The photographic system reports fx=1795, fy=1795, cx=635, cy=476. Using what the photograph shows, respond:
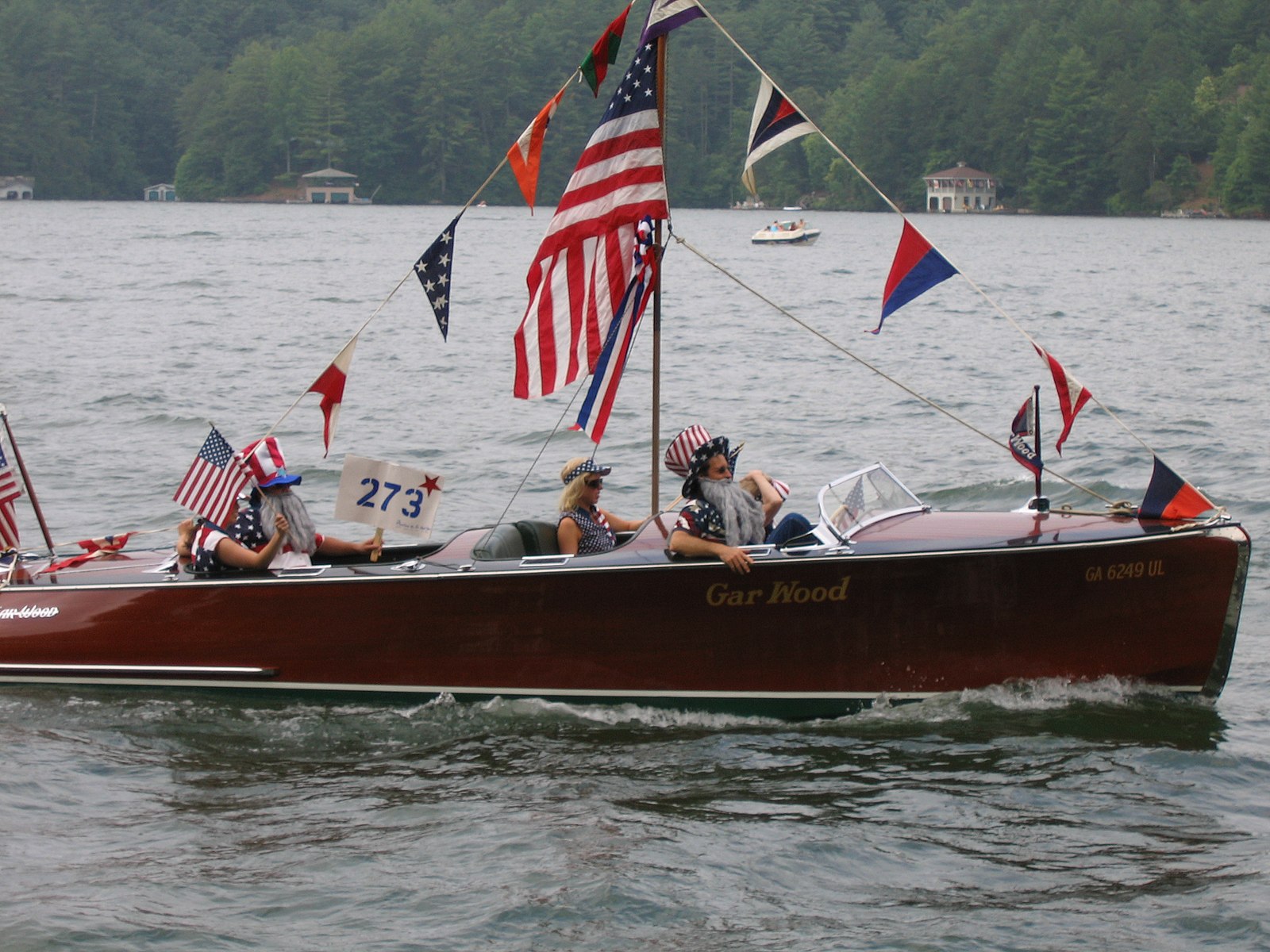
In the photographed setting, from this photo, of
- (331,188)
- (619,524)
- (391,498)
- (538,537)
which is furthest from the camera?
(331,188)

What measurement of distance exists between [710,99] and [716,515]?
154712 millimetres

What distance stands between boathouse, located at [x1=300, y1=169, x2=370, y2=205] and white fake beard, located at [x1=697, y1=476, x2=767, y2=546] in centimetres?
15276

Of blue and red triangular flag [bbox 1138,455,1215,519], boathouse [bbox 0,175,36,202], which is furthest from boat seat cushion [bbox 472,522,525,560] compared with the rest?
boathouse [bbox 0,175,36,202]

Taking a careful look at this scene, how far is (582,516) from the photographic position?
11.2 meters

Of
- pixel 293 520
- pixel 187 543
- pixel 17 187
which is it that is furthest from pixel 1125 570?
pixel 17 187

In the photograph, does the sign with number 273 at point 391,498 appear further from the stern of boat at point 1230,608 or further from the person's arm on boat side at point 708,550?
the stern of boat at point 1230,608

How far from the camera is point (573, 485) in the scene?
1123 cm

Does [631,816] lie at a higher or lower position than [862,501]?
lower

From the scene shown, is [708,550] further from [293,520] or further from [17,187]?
[17,187]

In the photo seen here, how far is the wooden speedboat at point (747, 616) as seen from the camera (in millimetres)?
10523

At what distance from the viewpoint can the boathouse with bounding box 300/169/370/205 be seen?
159625mm

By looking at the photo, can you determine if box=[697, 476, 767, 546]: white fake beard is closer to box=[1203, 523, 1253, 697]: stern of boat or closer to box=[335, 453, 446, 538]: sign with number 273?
box=[335, 453, 446, 538]: sign with number 273

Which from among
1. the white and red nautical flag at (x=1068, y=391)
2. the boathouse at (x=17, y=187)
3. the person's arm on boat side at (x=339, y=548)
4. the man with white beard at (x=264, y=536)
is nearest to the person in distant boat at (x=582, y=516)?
the person's arm on boat side at (x=339, y=548)

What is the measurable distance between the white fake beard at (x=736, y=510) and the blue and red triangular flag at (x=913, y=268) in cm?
133
